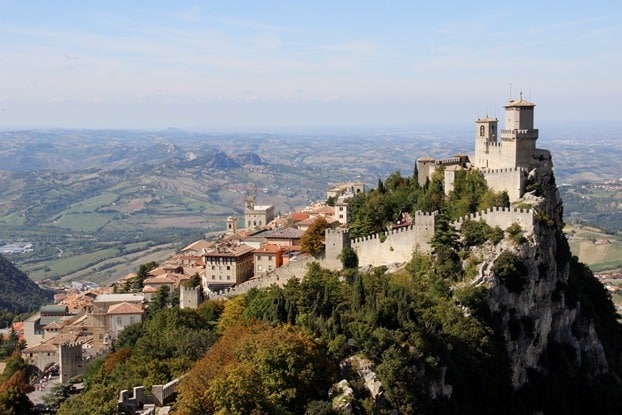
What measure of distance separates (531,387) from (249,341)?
2253 centimetres

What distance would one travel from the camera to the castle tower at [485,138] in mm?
61188

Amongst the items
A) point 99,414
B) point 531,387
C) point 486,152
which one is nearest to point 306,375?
point 99,414

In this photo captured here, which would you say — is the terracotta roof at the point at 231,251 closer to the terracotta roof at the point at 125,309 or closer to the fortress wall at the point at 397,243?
the terracotta roof at the point at 125,309

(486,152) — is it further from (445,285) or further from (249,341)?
(249,341)

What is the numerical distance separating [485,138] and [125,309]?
32039 millimetres

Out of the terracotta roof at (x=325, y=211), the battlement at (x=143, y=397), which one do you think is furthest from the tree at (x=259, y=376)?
the terracotta roof at (x=325, y=211)

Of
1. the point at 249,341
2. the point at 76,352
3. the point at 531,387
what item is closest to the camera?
the point at 249,341

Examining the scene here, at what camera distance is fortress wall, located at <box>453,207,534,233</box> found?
174 feet

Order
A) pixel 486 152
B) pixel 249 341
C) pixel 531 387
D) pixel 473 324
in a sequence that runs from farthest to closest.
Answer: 1. pixel 486 152
2. pixel 531 387
3. pixel 473 324
4. pixel 249 341

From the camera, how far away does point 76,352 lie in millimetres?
57281

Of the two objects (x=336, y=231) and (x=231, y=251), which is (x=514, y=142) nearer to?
(x=336, y=231)

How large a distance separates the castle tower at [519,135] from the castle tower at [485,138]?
1845 millimetres

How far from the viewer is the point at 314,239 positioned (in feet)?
197

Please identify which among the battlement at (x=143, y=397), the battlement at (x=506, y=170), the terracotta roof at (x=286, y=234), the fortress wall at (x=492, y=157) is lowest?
the battlement at (x=143, y=397)
